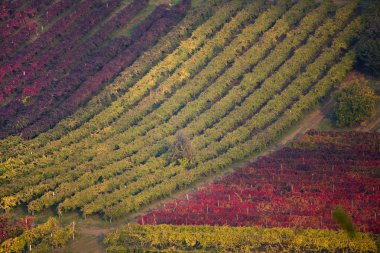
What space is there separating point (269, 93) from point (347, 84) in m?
5.99

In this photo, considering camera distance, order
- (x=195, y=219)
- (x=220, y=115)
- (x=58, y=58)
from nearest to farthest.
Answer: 1. (x=195, y=219)
2. (x=220, y=115)
3. (x=58, y=58)

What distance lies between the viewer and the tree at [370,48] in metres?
61.2

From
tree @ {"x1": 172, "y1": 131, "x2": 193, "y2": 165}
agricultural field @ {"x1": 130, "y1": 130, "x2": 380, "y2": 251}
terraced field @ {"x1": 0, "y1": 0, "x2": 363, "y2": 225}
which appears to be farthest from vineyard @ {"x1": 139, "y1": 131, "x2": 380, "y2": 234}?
tree @ {"x1": 172, "y1": 131, "x2": 193, "y2": 165}

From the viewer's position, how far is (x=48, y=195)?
49594mm

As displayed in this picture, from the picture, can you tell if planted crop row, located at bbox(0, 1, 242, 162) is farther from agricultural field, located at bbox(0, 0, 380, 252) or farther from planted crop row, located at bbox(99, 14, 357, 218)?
planted crop row, located at bbox(99, 14, 357, 218)

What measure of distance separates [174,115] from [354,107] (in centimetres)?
1304

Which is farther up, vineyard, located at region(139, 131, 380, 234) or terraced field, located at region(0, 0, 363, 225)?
terraced field, located at region(0, 0, 363, 225)

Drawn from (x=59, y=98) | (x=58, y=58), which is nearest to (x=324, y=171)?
(x=59, y=98)

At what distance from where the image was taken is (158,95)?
60500mm

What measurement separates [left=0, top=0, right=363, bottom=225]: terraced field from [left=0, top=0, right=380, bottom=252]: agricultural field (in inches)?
5.0

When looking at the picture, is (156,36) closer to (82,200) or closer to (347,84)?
(347,84)

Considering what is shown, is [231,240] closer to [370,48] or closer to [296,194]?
[296,194]

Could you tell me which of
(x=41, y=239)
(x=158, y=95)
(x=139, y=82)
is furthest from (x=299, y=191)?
(x=139, y=82)

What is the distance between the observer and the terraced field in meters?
51.4
